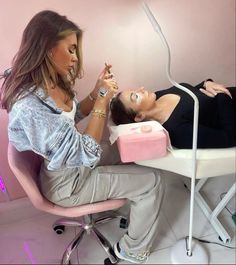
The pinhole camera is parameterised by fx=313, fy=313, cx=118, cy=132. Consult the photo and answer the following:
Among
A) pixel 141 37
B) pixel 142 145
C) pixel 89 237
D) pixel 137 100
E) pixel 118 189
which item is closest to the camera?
pixel 142 145

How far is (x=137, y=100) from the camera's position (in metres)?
1.45

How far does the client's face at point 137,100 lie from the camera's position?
57.3 inches

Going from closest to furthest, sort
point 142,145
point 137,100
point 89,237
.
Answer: point 142,145
point 137,100
point 89,237

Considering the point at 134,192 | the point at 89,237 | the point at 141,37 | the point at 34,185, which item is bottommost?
the point at 89,237

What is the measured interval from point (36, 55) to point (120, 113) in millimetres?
535

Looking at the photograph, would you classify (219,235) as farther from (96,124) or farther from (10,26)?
(10,26)

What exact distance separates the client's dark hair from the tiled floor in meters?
0.67

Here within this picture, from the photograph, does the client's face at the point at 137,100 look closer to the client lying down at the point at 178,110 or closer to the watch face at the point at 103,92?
the client lying down at the point at 178,110

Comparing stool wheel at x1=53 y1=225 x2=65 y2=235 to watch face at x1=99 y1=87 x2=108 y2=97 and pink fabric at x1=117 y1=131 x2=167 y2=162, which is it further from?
watch face at x1=99 y1=87 x2=108 y2=97

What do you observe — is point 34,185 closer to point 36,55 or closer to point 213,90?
point 36,55

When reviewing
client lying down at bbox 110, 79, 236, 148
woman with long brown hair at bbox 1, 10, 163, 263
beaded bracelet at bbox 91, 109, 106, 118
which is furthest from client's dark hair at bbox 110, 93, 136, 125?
beaded bracelet at bbox 91, 109, 106, 118

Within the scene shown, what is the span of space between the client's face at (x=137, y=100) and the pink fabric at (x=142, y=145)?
0.26 m

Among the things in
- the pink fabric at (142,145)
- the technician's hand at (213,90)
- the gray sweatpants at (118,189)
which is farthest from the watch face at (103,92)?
the technician's hand at (213,90)

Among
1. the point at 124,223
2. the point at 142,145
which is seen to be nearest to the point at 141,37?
the point at 142,145
